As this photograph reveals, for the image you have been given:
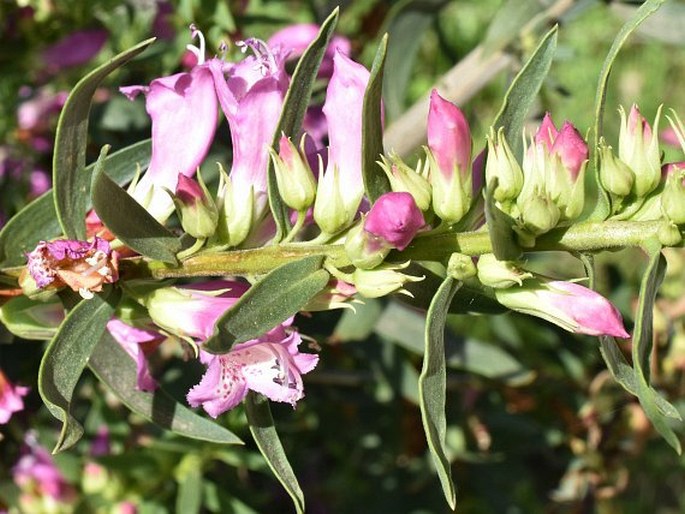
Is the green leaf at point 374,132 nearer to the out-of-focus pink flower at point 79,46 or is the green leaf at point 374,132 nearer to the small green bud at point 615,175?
the small green bud at point 615,175

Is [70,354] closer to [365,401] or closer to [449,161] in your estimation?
[449,161]

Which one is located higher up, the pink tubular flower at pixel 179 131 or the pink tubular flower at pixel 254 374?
the pink tubular flower at pixel 179 131

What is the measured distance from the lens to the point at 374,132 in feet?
3.20

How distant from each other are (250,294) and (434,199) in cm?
20

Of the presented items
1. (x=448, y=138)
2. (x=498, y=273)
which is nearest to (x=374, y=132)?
(x=448, y=138)

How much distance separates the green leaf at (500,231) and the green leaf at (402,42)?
1.02 meters

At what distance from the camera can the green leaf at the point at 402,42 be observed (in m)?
1.92

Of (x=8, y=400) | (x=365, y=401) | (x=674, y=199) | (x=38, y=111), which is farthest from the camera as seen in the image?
(x=365, y=401)

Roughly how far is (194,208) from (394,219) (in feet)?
0.69

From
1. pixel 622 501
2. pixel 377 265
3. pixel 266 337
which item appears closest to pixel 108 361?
pixel 266 337

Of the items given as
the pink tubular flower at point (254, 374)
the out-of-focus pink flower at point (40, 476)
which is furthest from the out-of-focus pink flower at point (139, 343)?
the out-of-focus pink flower at point (40, 476)

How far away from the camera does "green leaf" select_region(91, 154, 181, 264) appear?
94 cm

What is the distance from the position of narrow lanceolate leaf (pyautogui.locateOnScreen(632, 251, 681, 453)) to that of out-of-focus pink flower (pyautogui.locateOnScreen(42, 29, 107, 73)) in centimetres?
→ 126

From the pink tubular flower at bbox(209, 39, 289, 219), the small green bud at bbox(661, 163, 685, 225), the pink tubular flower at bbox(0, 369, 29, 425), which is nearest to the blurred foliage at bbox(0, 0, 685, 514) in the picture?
the pink tubular flower at bbox(0, 369, 29, 425)
